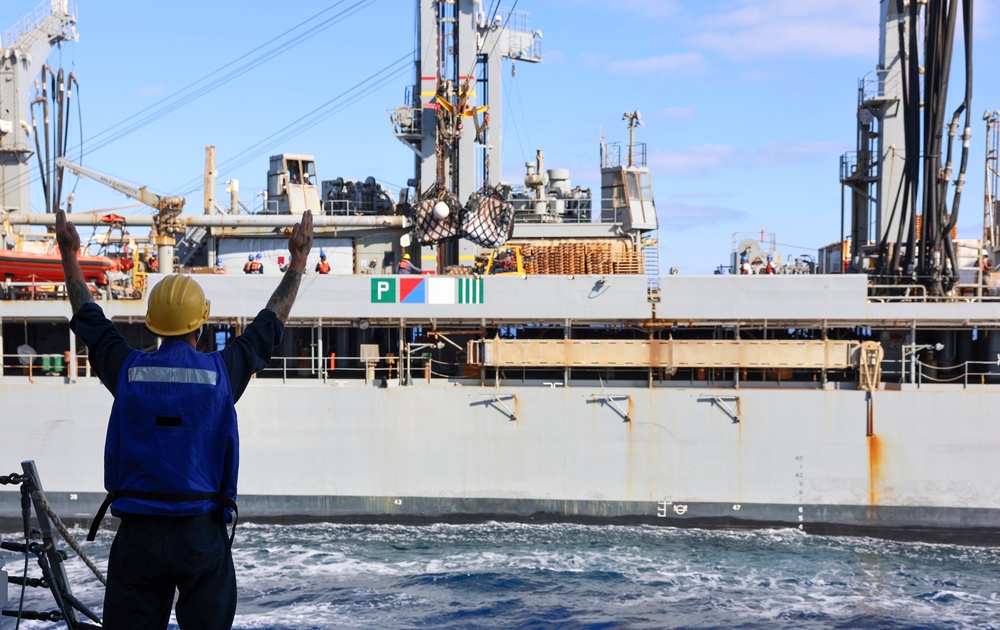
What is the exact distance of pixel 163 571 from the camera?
326 centimetres

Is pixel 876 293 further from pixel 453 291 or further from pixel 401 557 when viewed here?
pixel 401 557

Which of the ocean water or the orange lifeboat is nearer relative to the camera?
the ocean water

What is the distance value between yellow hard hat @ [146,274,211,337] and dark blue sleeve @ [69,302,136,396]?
0.56 ft

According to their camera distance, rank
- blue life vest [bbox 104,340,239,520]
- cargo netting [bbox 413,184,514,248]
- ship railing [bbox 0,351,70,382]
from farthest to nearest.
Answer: cargo netting [bbox 413,184,514,248], ship railing [bbox 0,351,70,382], blue life vest [bbox 104,340,239,520]

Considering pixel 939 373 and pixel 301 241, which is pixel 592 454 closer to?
pixel 939 373

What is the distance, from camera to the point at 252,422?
1767cm

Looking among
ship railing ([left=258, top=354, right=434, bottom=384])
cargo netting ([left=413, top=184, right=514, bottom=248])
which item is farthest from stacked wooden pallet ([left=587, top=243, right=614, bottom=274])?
ship railing ([left=258, top=354, right=434, bottom=384])

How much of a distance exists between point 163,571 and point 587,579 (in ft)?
39.1

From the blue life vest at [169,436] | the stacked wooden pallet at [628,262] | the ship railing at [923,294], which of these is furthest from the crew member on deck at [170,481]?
the stacked wooden pallet at [628,262]

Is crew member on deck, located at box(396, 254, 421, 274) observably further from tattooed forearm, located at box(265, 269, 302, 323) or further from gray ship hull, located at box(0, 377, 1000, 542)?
tattooed forearm, located at box(265, 269, 302, 323)

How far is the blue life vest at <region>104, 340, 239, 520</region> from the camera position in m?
3.22

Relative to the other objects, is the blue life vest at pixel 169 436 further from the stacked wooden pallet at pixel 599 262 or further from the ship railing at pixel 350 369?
the stacked wooden pallet at pixel 599 262

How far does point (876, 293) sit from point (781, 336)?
2657mm

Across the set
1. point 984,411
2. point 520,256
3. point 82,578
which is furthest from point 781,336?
point 82,578
